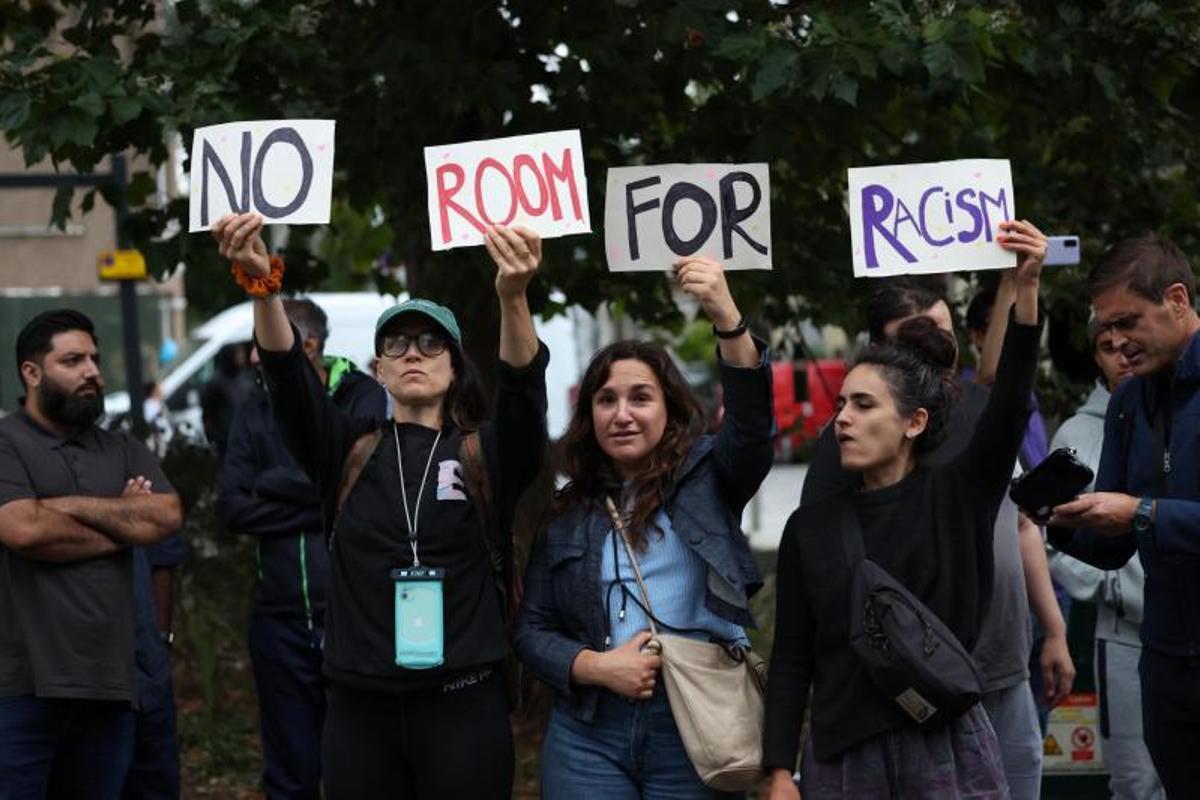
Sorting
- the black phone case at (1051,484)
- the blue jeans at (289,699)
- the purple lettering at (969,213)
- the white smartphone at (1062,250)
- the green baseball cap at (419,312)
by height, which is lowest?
the blue jeans at (289,699)

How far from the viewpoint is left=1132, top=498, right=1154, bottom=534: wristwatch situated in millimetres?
4320

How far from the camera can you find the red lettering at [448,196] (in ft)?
15.2

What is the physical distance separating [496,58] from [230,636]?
3.88m

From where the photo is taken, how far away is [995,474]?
14.0 feet

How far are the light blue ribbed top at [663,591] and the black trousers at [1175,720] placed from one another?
3.33ft

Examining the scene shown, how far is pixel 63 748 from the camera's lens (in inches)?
227

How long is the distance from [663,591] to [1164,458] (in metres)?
1.26

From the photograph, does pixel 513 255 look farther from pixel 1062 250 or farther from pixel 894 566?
pixel 1062 250

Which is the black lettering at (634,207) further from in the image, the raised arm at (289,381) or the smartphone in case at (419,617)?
the smartphone in case at (419,617)

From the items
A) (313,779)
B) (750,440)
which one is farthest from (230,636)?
(750,440)

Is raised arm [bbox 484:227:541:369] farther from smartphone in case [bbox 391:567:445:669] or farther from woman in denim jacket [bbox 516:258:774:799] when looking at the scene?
smartphone in case [bbox 391:567:445:669]

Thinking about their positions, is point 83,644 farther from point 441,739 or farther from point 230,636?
point 230,636

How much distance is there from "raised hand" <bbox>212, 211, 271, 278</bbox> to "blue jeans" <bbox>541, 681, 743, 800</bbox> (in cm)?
131

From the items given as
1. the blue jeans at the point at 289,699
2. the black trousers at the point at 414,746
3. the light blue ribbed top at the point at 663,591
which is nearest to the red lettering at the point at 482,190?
the light blue ribbed top at the point at 663,591
